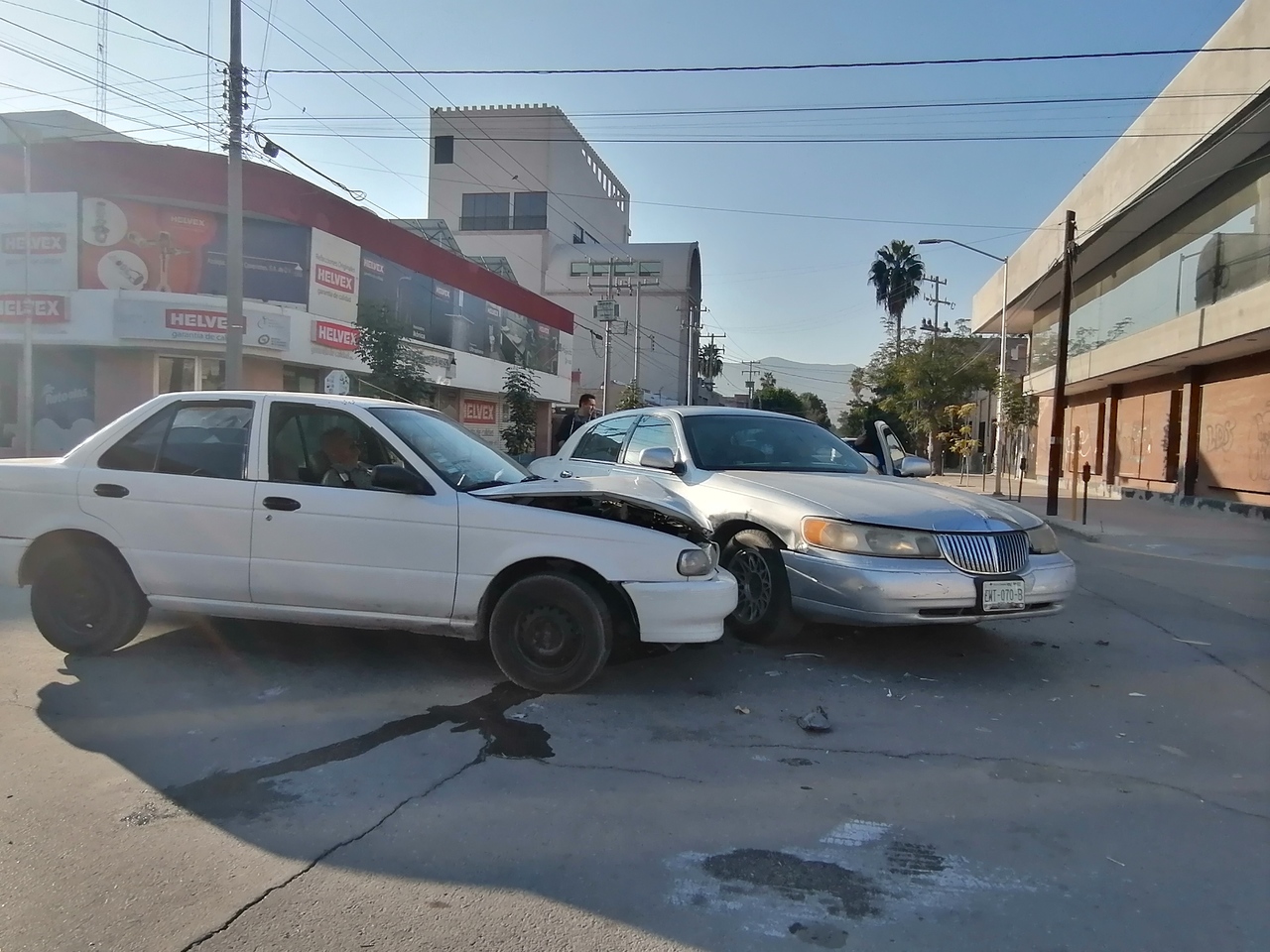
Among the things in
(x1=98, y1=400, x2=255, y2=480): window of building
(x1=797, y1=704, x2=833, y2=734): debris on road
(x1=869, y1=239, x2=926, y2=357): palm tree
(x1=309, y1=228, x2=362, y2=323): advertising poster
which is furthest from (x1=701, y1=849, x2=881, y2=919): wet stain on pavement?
(x1=869, y1=239, x2=926, y2=357): palm tree

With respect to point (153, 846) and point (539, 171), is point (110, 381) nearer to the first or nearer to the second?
point (153, 846)

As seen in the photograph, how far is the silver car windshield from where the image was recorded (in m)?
6.70

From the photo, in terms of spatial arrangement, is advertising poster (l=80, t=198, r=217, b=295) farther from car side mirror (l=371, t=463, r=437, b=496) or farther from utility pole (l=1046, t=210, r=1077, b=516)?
car side mirror (l=371, t=463, r=437, b=496)

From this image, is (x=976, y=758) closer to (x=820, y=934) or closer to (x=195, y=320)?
(x=820, y=934)

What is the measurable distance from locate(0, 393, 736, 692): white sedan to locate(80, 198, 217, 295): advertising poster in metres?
18.6

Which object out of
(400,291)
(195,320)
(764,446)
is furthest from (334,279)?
(764,446)

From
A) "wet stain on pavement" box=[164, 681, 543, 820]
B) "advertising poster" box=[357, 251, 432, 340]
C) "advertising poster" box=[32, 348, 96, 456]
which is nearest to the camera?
"wet stain on pavement" box=[164, 681, 543, 820]

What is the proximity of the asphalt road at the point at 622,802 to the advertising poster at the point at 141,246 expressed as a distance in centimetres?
1865

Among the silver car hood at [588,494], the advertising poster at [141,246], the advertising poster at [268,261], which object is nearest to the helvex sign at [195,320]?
the advertising poster at [141,246]

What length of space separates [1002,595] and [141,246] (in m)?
22.4

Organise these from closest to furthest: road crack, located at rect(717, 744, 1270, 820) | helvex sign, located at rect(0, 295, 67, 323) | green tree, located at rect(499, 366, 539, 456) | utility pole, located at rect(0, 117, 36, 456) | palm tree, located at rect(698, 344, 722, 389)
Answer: road crack, located at rect(717, 744, 1270, 820)
utility pole, located at rect(0, 117, 36, 456)
helvex sign, located at rect(0, 295, 67, 323)
green tree, located at rect(499, 366, 539, 456)
palm tree, located at rect(698, 344, 722, 389)

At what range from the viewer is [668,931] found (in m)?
2.68

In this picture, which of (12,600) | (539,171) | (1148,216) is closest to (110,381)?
(12,600)

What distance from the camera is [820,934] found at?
8.80 ft
